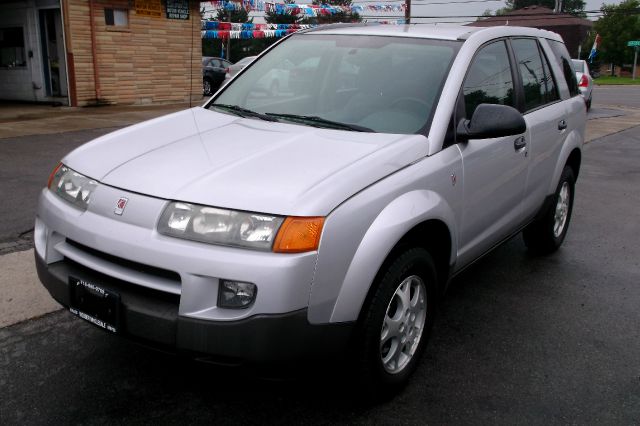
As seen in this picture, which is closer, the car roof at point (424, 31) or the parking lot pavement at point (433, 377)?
the parking lot pavement at point (433, 377)

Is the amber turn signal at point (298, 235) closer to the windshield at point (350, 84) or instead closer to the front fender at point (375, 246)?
the front fender at point (375, 246)

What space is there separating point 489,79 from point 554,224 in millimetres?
1800

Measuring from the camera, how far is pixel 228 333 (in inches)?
92.0

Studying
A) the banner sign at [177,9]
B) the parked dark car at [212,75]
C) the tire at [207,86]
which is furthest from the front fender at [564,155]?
the parked dark car at [212,75]

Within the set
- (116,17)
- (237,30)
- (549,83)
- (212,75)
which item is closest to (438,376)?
(549,83)

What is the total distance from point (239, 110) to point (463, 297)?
6.54 ft

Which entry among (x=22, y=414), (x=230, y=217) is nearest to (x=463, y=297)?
(x=230, y=217)

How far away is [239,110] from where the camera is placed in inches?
150

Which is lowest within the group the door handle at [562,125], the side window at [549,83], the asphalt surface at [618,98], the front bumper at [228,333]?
the asphalt surface at [618,98]

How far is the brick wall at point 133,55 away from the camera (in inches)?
598

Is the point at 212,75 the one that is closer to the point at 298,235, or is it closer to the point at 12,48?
the point at 12,48

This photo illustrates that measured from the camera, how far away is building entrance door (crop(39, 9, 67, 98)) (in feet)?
50.9

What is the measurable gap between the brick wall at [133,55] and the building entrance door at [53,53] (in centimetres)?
64

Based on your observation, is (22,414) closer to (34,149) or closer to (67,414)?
(67,414)
